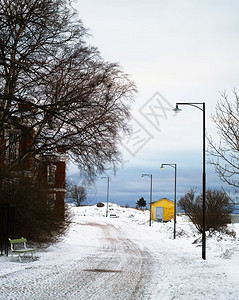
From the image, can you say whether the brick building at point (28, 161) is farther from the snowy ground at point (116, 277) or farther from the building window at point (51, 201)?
the snowy ground at point (116, 277)

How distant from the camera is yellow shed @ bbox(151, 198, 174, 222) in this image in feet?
239

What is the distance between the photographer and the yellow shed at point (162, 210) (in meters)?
72.8

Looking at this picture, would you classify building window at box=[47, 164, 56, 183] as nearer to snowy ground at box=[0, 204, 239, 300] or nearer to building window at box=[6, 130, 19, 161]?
building window at box=[6, 130, 19, 161]

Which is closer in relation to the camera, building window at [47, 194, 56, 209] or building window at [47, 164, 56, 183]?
building window at [47, 194, 56, 209]

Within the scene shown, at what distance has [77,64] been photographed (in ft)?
61.1

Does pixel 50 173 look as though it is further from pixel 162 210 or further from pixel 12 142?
pixel 162 210

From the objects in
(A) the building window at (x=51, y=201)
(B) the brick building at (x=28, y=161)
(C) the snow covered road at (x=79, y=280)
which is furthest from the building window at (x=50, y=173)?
(C) the snow covered road at (x=79, y=280)

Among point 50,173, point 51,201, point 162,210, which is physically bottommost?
point 162,210

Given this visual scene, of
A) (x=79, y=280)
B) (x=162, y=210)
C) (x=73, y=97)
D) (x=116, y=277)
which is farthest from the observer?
(x=162, y=210)

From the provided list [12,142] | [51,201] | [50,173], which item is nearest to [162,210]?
[51,201]

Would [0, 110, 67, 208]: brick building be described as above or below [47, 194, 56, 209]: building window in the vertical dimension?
above

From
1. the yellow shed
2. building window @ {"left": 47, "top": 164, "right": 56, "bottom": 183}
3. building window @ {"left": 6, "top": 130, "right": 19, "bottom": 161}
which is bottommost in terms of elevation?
the yellow shed

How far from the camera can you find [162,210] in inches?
2874

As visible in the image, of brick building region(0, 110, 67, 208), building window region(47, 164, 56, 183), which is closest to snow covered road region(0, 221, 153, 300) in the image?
brick building region(0, 110, 67, 208)
